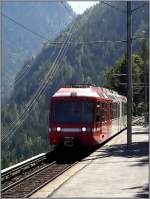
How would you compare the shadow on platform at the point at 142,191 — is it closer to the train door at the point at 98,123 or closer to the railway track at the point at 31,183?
the railway track at the point at 31,183

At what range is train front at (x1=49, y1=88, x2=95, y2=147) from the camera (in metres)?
25.8

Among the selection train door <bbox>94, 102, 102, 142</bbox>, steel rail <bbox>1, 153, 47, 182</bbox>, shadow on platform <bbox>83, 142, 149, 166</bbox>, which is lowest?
steel rail <bbox>1, 153, 47, 182</bbox>

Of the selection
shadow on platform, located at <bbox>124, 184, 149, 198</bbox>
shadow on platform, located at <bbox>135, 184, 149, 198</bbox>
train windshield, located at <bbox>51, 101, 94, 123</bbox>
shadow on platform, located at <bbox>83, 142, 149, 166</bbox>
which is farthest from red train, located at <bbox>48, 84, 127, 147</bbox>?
shadow on platform, located at <bbox>135, 184, 149, 198</bbox>

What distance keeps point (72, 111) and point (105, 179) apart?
9935mm

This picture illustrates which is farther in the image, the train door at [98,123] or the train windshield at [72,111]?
the train door at [98,123]

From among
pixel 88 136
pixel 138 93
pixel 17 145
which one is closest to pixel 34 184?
pixel 88 136

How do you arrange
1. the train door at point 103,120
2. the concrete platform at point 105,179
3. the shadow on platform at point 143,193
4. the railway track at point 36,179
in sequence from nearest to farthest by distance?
the shadow on platform at point 143,193 → the concrete platform at point 105,179 → the railway track at point 36,179 → the train door at point 103,120

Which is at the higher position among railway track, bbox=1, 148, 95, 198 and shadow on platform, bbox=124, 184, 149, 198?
shadow on platform, bbox=124, 184, 149, 198

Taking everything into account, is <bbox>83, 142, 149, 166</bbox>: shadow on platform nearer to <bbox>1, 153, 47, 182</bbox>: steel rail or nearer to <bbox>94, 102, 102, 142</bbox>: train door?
<bbox>94, 102, 102, 142</bbox>: train door

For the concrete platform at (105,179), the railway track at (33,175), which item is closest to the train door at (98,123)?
the railway track at (33,175)

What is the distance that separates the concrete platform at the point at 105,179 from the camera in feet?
45.3

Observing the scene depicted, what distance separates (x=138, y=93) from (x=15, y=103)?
110 metres

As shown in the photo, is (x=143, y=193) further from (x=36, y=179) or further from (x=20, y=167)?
(x=20, y=167)

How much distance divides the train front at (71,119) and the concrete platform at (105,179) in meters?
2.21
